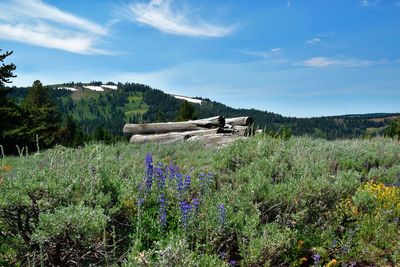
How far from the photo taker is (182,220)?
3.12 m

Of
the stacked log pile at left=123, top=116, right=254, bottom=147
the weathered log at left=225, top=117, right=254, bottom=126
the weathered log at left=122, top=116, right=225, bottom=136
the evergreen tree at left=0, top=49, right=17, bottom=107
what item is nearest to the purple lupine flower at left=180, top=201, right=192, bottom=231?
the stacked log pile at left=123, top=116, right=254, bottom=147

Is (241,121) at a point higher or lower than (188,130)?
higher

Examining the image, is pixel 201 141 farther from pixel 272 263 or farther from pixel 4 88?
pixel 4 88

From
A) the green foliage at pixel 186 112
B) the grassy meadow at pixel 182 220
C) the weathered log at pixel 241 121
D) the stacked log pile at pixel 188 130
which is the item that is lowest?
the grassy meadow at pixel 182 220

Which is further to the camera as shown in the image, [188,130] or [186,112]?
[186,112]

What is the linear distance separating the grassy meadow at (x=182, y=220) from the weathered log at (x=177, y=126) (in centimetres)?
877

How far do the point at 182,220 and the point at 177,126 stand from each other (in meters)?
11.1

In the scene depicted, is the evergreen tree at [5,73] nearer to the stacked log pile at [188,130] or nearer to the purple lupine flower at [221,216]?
the stacked log pile at [188,130]

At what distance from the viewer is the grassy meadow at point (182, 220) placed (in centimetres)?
267

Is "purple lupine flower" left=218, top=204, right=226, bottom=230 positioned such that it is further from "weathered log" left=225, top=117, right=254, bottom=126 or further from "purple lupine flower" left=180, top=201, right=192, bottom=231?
"weathered log" left=225, top=117, right=254, bottom=126

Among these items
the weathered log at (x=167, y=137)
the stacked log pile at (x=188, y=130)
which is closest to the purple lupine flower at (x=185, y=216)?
the stacked log pile at (x=188, y=130)

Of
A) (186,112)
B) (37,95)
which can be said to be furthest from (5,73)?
(186,112)

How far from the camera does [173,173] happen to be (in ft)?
14.3

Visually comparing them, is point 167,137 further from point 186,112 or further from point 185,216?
point 186,112
